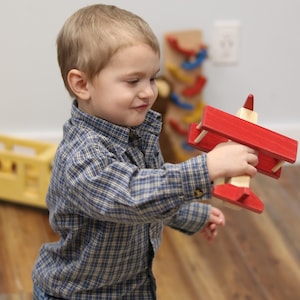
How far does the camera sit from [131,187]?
86cm

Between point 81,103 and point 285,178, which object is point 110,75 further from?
point 285,178

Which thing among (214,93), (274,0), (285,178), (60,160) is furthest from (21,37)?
(60,160)

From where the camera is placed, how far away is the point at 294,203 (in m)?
2.01

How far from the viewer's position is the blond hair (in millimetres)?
916

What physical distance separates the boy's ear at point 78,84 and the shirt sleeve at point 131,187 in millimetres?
108

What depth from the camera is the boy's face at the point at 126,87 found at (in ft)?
2.99

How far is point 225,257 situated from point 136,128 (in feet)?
2.70

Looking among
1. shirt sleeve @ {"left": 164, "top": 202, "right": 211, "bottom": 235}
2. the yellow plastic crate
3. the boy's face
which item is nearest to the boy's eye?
the boy's face

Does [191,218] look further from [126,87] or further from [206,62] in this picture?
[206,62]

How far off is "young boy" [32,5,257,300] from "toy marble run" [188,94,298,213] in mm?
16

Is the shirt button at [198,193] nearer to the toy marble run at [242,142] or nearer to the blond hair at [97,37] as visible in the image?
the toy marble run at [242,142]

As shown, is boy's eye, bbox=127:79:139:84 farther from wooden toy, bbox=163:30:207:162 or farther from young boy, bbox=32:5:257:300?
wooden toy, bbox=163:30:207:162

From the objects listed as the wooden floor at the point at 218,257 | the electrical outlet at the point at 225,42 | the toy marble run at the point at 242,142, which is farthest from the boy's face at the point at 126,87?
the electrical outlet at the point at 225,42

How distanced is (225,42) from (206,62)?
0.09m
